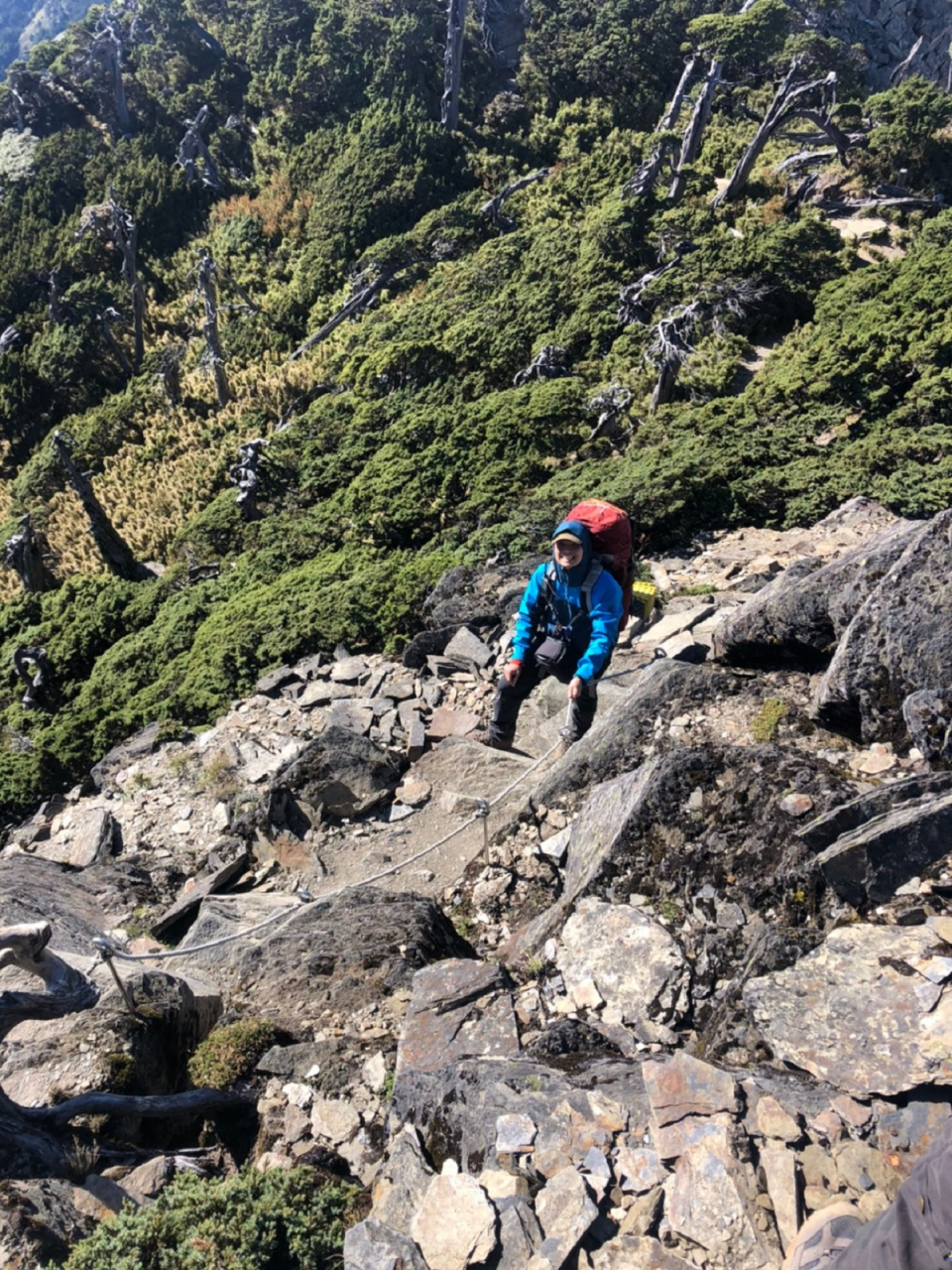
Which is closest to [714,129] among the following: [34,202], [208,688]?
[34,202]

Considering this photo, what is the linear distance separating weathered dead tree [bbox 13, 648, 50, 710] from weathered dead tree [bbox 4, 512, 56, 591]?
4.61 meters

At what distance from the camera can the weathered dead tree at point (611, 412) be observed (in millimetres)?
14938

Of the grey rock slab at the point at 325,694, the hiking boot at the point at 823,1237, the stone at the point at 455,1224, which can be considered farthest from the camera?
the grey rock slab at the point at 325,694

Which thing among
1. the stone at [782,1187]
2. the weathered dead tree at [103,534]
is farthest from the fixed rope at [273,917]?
the weathered dead tree at [103,534]

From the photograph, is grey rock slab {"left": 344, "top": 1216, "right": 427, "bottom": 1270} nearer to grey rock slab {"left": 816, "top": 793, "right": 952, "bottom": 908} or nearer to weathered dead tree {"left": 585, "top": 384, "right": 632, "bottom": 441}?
grey rock slab {"left": 816, "top": 793, "right": 952, "bottom": 908}

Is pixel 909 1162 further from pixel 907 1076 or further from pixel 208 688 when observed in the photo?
pixel 208 688

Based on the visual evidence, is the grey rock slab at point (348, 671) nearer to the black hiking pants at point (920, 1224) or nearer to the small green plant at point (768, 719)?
the small green plant at point (768, 719)

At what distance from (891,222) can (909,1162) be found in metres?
24.2

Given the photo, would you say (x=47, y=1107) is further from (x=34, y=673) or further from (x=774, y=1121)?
(x=34, y=673)

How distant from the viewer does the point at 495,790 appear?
7.07 metres

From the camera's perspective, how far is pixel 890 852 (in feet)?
12.2

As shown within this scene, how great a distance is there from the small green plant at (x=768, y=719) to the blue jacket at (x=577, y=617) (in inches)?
45.2

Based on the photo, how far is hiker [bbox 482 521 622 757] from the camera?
5609 mm

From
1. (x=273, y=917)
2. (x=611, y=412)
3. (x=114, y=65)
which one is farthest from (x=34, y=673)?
(x=114, y=65)
